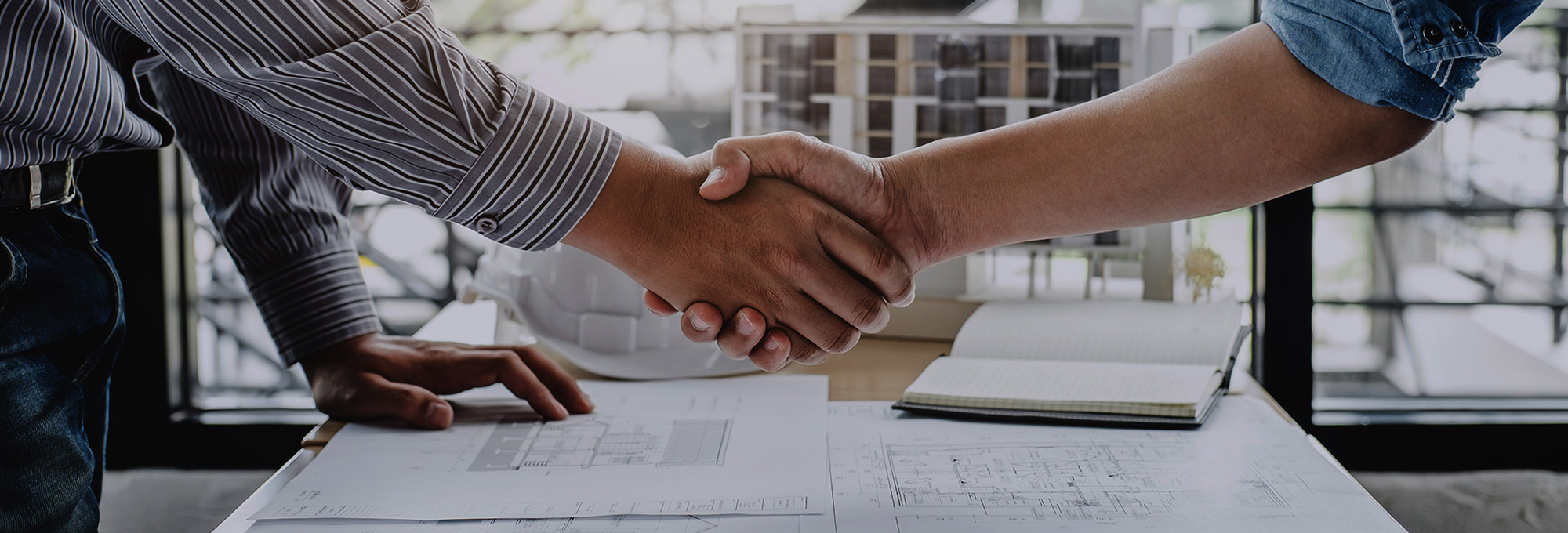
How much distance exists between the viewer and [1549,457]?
1926 millimetres

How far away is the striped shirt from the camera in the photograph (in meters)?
0.76

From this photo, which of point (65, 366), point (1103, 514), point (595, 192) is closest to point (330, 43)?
point (595, 192)

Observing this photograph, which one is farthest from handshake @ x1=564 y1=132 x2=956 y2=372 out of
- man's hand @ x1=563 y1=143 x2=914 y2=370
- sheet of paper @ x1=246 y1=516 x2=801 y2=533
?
sheet of paper @ x1=246 y1=516 x2=801 y2=533

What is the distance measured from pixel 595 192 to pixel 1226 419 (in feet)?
2.01

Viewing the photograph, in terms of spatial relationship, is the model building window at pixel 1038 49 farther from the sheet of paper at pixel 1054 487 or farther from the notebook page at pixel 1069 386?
the sheet of paper at pixel 1054 487

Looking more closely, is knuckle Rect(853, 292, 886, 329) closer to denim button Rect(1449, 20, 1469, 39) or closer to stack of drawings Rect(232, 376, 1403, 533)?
stack of drawings Rect(232, 376, 1403, 533)

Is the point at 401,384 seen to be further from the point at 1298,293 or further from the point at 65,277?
the point at 1298,293

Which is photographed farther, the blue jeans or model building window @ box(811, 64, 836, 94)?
model building window @ box(811, 64, 836, 94)

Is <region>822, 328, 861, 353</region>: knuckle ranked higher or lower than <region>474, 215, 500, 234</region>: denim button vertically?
lower

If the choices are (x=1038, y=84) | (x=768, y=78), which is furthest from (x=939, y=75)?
(x=768, y=78)

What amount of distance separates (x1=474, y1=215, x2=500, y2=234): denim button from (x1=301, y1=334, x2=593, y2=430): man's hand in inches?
6.5

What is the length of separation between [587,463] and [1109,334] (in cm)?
62

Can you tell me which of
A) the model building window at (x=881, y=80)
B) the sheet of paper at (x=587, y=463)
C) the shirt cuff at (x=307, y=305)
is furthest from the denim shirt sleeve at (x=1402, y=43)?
the shirt cuff at (x=307, y=305)

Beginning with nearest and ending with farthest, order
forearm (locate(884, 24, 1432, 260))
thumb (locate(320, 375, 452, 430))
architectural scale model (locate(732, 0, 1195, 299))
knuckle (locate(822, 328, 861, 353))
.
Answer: forearm (locate(884, 24, 1432, 260)) < thumb (locate(320, 375, 452, 430)) < knuckle (locate(822, 328, 861, 353)) < architectural scale model (locate(732, 0, 1195, 299))
